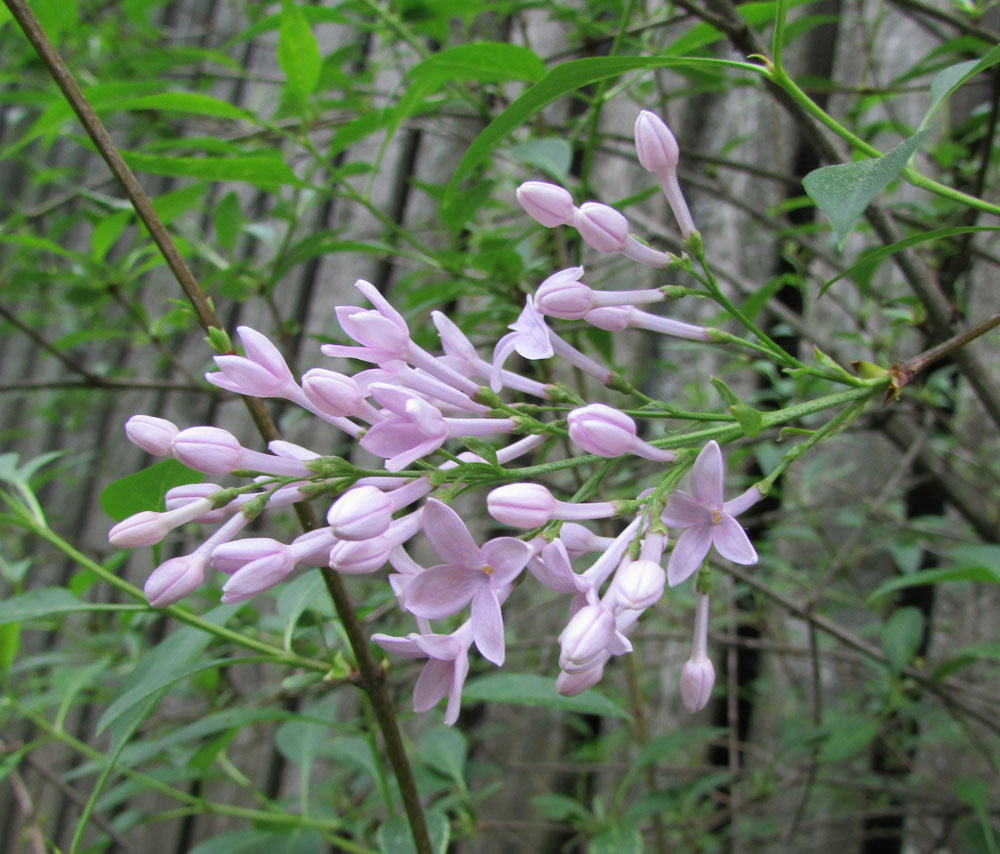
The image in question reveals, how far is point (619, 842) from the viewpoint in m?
1.11

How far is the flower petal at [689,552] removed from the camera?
499 millimetres

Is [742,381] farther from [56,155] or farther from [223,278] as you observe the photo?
[56,155]

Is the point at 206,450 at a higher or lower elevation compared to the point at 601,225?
lower

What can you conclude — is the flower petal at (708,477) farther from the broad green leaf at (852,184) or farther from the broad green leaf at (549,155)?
the broad green leaf at (549,155)

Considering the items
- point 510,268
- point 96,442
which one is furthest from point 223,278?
point 96,442

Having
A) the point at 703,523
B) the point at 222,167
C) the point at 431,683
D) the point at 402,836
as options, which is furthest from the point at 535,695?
the point at 222,167

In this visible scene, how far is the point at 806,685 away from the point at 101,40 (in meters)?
2.47

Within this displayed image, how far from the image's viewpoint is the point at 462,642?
547 millimetres

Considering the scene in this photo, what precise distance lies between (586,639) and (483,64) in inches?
22.5

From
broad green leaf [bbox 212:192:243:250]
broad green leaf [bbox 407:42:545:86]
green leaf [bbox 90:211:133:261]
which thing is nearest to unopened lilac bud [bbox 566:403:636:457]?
broad green leaf [bbox 407:42:545:86]

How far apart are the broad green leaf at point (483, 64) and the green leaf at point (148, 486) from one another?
41 cm

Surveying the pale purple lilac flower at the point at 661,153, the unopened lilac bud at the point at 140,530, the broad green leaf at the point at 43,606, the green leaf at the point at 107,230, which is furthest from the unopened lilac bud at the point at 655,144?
the green leaf at the point at 107,230

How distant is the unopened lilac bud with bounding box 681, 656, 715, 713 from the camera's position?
0.55 metres

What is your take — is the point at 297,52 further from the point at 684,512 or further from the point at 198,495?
the point at 684,512
